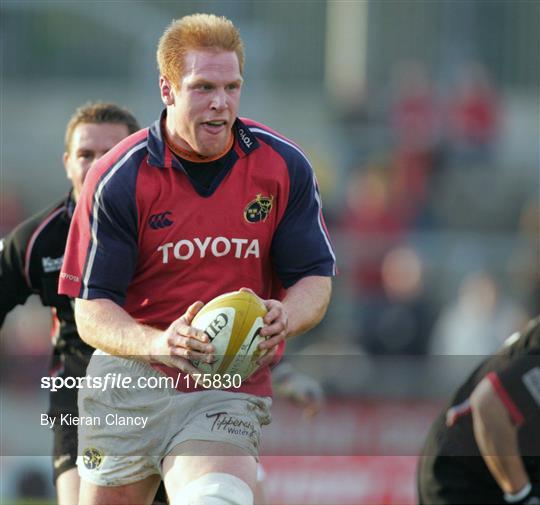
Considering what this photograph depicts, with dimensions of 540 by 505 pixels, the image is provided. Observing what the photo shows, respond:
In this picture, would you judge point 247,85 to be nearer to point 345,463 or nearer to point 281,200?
point 345,463

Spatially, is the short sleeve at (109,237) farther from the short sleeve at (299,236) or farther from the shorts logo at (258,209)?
the short sleeve at (299,236)

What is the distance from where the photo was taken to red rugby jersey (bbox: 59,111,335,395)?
211 inches

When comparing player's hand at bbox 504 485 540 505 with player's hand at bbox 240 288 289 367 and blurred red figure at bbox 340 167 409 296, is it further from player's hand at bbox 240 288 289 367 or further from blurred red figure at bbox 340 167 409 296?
blurred red figure at bbox 340 167 409 296

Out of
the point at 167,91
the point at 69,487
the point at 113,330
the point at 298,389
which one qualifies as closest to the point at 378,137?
the point at 298,389

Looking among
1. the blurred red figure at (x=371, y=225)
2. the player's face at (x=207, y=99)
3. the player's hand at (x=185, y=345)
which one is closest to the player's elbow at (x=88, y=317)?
the player's hand at (x=185, y=345)

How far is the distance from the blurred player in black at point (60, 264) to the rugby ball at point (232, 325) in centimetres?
183

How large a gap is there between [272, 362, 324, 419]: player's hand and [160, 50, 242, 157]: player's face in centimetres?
222

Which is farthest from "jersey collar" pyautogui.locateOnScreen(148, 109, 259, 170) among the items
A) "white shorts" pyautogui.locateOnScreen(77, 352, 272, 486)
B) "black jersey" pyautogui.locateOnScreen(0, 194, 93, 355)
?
"black jersey" pyautogui.locateOnScreen(0, 194, 93, 355)

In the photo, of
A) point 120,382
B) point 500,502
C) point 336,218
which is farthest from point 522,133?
point 120,382

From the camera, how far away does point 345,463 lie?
1112 cm

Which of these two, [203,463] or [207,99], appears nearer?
[203,463]

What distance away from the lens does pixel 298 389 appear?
7.25m

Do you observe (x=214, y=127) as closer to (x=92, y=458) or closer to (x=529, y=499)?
(x=92, y=458)

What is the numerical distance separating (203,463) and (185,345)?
0.51 metres
